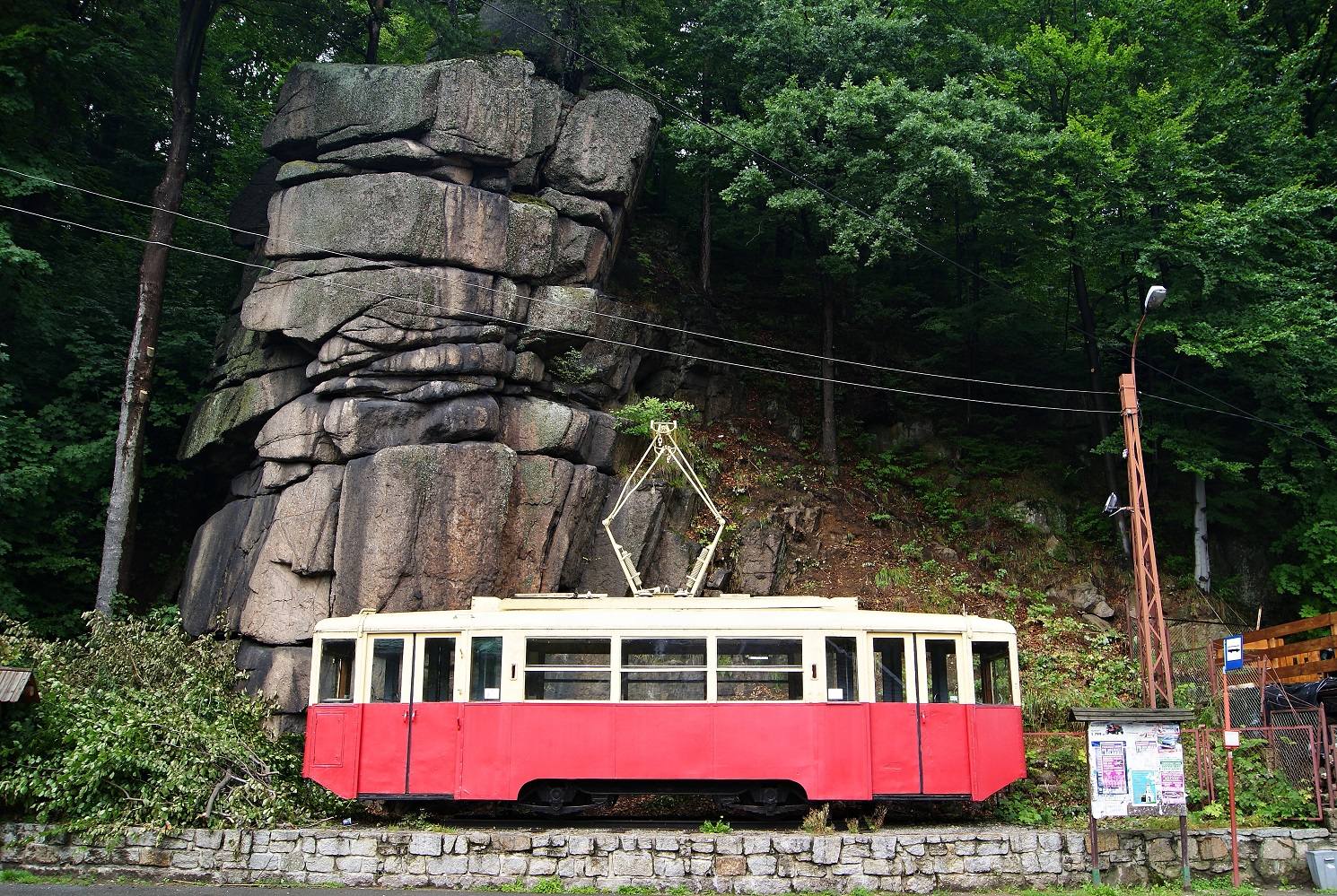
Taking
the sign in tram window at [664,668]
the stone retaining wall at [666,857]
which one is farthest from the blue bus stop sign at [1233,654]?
the sign in tram window at [664,668]

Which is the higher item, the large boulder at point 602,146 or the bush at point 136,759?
the large boulder at point 602,146

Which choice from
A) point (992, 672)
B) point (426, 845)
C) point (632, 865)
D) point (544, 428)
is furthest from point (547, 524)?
point (992, 672)

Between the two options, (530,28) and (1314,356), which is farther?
(530,28)

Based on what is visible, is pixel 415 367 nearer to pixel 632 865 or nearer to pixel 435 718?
pixel 435 718

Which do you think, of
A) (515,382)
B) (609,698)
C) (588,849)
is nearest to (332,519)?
(515,382)

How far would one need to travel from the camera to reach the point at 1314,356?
18.6 meters

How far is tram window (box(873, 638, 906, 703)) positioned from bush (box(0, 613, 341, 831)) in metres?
7.41

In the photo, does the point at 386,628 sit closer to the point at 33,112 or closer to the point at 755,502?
the point at 755,502

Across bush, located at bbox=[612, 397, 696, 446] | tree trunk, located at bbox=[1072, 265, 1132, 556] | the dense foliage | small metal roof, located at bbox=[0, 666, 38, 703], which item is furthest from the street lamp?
small metal roof, located at bbox=[0, 666, 38, 703]

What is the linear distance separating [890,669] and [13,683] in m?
10.8

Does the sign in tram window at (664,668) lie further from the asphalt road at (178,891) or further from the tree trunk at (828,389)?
the tree trunk at (828,389)

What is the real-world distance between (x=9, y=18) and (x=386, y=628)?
51.8ft

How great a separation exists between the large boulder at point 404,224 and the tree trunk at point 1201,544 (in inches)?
572

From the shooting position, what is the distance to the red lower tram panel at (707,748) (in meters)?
11.8
